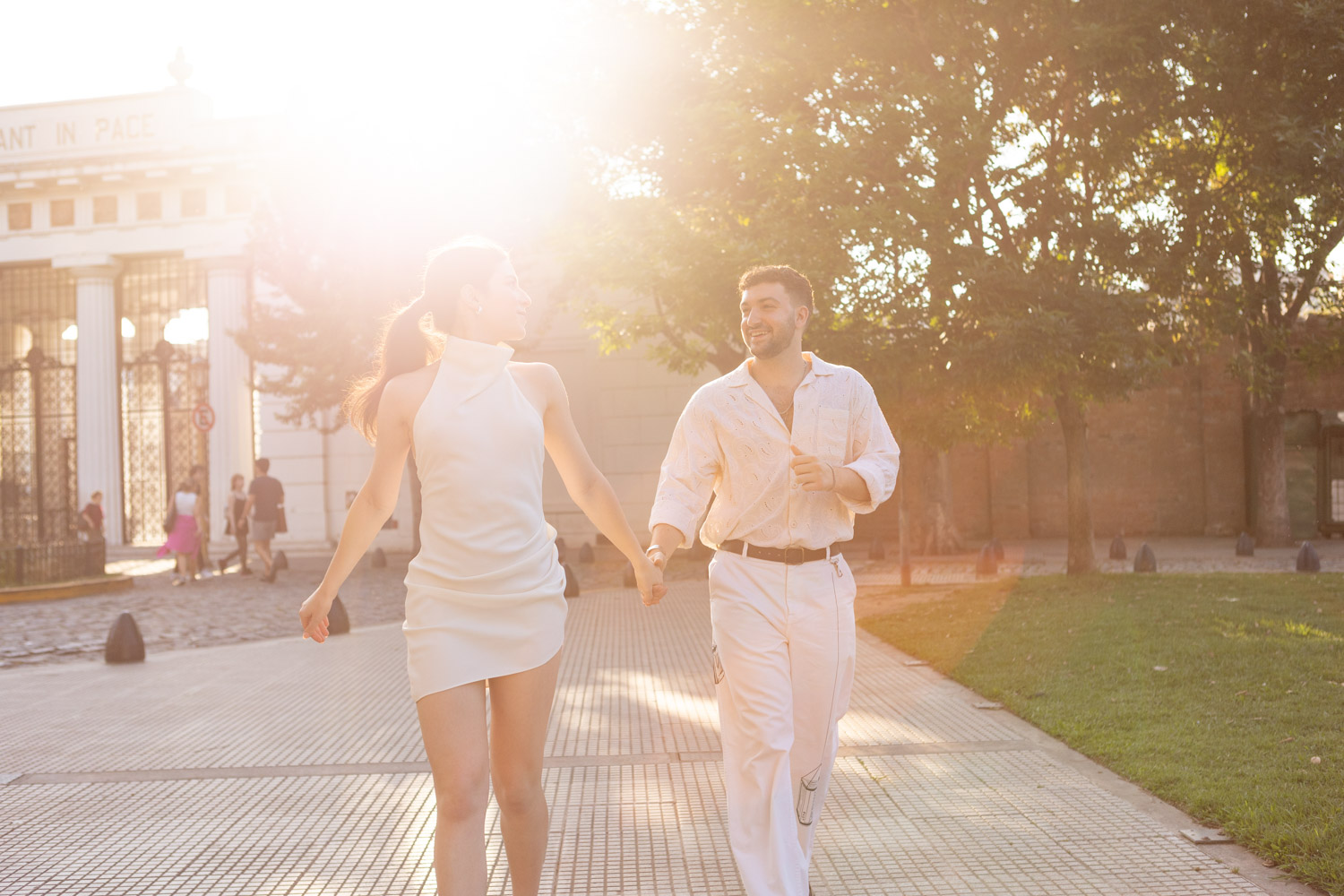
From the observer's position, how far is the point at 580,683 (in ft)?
27.9

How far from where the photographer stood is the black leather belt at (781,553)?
390cm

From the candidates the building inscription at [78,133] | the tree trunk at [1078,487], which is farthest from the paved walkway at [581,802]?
the building inscription at [78,133]

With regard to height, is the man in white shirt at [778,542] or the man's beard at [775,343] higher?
the man's beard at [775,343]

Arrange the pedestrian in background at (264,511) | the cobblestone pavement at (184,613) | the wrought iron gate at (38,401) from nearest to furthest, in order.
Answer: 1. the cobblestone pavement at (184,613)
2. the pedestrian in background at (264,511)
3. the wrought iron gate at (38,401)

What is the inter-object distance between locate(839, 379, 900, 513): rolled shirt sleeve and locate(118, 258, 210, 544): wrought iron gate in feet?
96.2

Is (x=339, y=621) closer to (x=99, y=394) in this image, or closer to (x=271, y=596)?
(x=271, y=596)

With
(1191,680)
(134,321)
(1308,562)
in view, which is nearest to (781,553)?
(1191,680)

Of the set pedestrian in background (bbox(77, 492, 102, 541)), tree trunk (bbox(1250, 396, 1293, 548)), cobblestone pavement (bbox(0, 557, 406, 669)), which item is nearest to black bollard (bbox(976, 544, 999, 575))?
tree trunk (bbox(1250, 396, 1293, 548))

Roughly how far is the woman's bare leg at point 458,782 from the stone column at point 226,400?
28.2 m

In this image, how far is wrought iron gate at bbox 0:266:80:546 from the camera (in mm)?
32438

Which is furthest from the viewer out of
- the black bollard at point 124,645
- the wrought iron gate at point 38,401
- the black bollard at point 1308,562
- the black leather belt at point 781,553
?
the wrought iron gate at point 38,401

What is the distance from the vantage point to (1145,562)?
1606 centimetres

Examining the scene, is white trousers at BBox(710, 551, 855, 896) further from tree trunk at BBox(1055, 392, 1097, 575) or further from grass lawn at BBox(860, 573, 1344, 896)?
tree trunk at BBox(1055, 392, 1097, 575)

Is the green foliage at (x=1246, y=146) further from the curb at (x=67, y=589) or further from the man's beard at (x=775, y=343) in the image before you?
the curb at (x=67, y=589)
